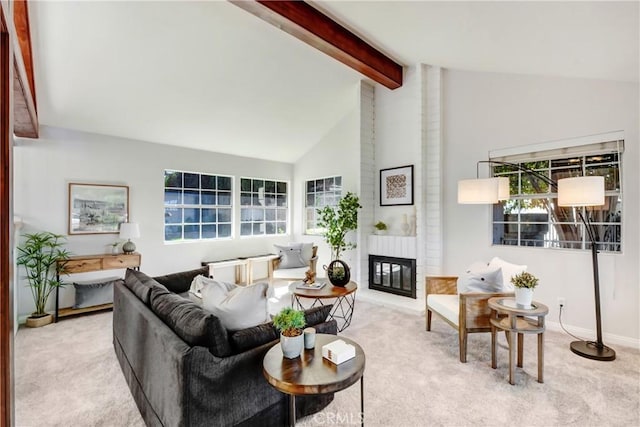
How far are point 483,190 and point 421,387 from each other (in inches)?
74.9

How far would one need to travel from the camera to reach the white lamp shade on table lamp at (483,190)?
3.02m

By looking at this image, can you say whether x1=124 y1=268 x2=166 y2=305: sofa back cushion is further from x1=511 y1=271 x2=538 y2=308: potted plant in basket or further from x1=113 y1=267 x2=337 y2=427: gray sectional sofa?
x1=511 y1=271 x2=538 y2=308: potted plant in basket

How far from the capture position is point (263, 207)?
21.0 feet

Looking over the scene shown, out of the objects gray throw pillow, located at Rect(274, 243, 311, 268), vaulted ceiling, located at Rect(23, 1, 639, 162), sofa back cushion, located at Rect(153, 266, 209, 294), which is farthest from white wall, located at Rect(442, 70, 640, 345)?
sofa back cushion, located at Rect(153, 266, 209, 294)

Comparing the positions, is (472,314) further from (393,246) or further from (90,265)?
(90,265)

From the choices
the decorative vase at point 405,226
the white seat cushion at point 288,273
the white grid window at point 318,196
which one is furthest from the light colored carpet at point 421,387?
the white grid window at point 318,196

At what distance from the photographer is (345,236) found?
543 centimetres

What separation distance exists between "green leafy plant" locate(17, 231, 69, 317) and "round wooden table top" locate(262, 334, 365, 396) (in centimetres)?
365

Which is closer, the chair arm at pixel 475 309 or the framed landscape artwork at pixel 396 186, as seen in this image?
the chair arm at pixel 475 309

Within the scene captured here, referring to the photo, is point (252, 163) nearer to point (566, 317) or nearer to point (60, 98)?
point (60, 98)

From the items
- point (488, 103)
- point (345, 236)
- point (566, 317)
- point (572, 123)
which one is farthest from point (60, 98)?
point (566, 317)

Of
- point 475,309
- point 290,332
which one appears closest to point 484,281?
point 475,309

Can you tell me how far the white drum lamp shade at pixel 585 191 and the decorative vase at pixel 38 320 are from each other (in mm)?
5736

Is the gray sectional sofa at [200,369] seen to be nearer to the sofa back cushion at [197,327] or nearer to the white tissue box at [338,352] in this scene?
the sofa back cushion at [197,327]
